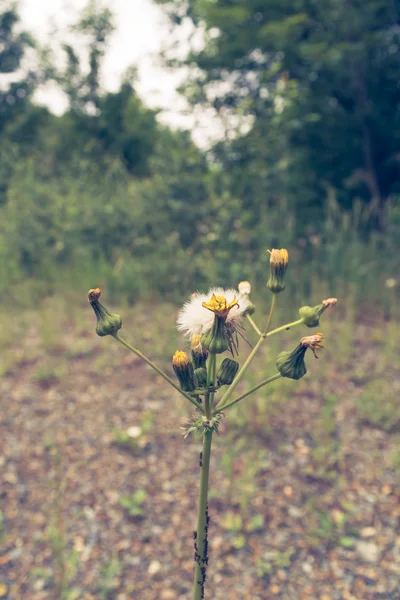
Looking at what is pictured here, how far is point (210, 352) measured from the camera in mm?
899

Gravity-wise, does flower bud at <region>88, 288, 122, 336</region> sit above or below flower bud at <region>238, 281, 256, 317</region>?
below

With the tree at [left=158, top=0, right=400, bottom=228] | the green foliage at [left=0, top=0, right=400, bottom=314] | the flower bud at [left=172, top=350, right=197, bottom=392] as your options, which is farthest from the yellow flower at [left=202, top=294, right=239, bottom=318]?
the tree at [left=158, top=0, right=400, bottom=228]

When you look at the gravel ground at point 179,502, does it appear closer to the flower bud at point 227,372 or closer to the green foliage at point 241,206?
the green foliage at point 241,206

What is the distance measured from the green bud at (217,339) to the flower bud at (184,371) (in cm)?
6

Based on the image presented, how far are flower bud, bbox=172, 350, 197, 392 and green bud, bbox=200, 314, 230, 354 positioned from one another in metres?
0.06

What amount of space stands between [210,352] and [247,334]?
2.74 m

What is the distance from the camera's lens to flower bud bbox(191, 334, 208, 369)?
3.28ft

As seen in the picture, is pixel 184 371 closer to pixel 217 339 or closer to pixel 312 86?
pixel 217 339

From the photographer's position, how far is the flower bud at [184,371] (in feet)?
3.04

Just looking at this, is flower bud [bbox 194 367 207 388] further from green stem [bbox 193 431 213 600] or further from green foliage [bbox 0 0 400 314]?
green foliage [bbox 0 0 400 314]

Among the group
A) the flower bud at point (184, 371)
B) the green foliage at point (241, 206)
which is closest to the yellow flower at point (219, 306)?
the flower bud at point (184, 371)

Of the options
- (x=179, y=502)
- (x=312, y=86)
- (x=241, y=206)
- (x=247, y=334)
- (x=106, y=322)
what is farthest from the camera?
(x=312, y=86)

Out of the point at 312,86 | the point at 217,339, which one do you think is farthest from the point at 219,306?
the point at 312,86

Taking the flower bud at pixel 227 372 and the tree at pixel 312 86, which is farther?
the tree at pixel 312 86
